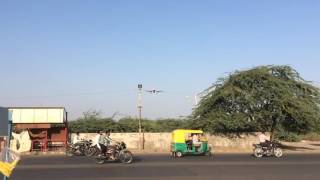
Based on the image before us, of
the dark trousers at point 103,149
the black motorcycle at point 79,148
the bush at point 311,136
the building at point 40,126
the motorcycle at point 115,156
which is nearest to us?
the motorcycle at point 115,156

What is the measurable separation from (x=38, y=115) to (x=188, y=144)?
46.2 feet

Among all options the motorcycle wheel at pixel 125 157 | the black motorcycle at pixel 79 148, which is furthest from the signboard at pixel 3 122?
the black motorcycle at pixel 79 148

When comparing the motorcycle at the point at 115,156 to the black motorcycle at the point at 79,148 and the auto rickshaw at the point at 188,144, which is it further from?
the black motorcycle at the point at 79,148

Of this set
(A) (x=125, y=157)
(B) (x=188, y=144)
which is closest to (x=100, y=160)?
(A) (x=125, y=157)

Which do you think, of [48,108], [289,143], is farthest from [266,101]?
[48,108]

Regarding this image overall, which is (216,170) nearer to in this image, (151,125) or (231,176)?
(231,176)

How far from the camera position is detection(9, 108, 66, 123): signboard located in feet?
146

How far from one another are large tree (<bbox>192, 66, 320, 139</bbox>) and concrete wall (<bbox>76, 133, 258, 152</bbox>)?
0.73 m

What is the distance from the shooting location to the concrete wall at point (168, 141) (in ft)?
160

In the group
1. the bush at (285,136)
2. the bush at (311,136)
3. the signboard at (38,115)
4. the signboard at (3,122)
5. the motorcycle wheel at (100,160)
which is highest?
the signboard at (38,115)

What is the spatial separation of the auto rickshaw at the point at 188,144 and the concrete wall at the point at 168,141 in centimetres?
1084

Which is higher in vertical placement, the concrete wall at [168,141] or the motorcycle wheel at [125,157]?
the concrete wall at [168,141]

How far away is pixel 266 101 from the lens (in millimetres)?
47812

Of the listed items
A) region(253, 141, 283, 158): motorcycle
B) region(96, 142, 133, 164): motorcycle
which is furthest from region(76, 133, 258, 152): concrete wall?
region(96, 142, 133, 164): motorcycle
